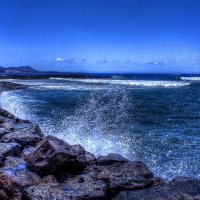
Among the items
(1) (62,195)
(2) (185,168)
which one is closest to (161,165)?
(2) (185,168)

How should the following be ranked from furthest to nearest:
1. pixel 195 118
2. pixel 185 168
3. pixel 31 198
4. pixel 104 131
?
pixel 195 118 → pixel 104 131 → pixel 185 168 → pixel 31 198

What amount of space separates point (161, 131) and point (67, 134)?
372cm

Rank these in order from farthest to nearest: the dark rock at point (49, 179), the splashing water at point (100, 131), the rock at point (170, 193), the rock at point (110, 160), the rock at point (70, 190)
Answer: the splashing water at point (100, 131) < the rock at point (110, 160) < the dark rock at point (49, 179) < the rock at point (170, 193) < the rock at point (70, 190)

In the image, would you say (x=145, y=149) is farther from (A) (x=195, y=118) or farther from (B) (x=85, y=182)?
(A) (x=195, y=118)

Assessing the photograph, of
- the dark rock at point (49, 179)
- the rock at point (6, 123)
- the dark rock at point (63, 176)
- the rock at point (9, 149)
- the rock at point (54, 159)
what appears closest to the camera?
the dark rock at point (49, 179)

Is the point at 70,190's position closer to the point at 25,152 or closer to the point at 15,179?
the point at 15,179

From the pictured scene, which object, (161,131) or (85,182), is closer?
(85,182)

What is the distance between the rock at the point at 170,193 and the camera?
404 cm

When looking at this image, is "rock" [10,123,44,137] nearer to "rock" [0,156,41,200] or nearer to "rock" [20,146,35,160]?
"rock" [20,146,35,160]

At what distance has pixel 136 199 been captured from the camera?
406 centimetres

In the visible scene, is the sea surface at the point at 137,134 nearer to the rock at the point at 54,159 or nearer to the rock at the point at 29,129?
the rock at the point at 29,129

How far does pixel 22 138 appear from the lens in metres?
7.04

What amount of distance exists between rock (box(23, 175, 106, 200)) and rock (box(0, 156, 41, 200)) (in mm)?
365

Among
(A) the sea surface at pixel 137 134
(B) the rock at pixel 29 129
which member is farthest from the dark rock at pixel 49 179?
(B) the rock at pixel 29 129
